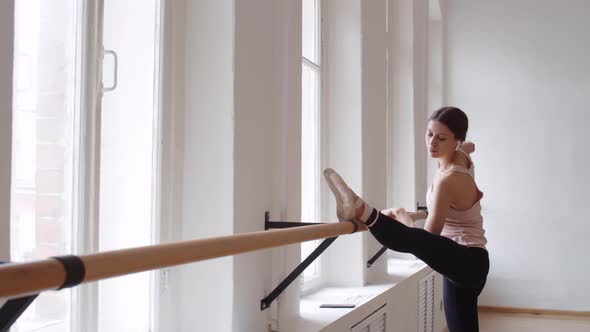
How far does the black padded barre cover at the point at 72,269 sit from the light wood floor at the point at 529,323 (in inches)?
222

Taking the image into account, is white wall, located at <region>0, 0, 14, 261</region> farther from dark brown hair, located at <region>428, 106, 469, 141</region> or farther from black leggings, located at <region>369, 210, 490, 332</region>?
dark brown hair, located at <region>428, 106, 469, 141</region>

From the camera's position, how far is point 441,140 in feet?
9.31

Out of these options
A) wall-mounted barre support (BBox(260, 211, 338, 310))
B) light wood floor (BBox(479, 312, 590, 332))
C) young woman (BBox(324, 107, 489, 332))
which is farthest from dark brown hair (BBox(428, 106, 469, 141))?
light wood floor (BBox(479, 312, 590, 332))

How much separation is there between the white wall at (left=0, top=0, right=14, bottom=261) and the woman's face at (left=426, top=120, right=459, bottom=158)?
1.86 metres

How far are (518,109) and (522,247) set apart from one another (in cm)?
142

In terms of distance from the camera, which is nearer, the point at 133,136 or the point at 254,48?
the point at 133,136

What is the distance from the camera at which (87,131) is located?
182cm

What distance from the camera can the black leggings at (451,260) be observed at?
243 cm

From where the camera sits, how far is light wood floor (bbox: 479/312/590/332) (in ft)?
20.7

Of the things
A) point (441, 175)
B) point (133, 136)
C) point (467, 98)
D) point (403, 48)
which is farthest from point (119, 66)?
point (467, 98)

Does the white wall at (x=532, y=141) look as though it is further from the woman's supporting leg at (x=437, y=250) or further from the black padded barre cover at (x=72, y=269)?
the black padded barre cover at (x=72, y=269)

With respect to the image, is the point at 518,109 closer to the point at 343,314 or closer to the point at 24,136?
the point at 343,314

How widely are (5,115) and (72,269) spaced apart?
1.51ft

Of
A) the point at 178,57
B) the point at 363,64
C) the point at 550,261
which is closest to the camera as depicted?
the point at 178,57
